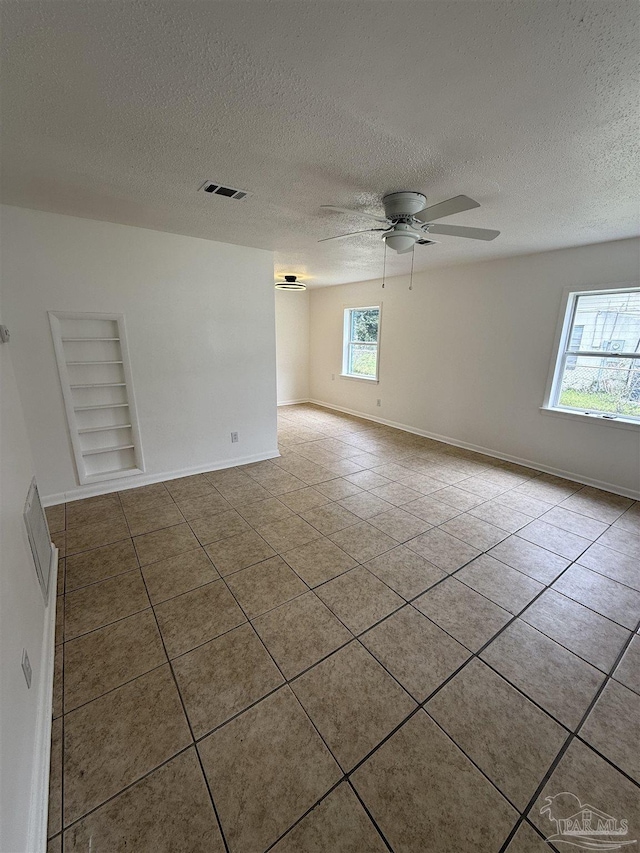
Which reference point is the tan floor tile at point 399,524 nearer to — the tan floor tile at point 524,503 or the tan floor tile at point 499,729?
the tan floor tile at point 524,503

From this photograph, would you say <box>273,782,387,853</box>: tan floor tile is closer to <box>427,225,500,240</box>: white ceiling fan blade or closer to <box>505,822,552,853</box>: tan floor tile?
<box>505,822,552,853</box>: tan floor tile

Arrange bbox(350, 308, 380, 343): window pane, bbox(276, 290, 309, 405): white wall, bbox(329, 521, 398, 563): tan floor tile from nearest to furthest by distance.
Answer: bbox(329, 521, 398, 563): tan floor tile, bbox(350, 308, 380, 343): window pane, bbox(276, 290, 309, 405): white wall

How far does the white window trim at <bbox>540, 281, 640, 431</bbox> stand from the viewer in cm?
338

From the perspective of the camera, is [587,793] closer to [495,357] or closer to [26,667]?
[26,667]

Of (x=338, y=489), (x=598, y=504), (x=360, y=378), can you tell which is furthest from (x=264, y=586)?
(x=360, y=378)

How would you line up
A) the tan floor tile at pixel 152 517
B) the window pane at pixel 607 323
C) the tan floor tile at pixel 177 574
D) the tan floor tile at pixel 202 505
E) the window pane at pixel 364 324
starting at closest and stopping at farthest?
the tan floor tile at pixel 177 574, the tan floor tile at pixel 152 517, the tan floor tile at pixel 202 505, the window pane at pixel 607 323, the window pane at pixel 364 324

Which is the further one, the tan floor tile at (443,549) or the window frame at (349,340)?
the window frame at (349,340)

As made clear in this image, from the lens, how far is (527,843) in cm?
110

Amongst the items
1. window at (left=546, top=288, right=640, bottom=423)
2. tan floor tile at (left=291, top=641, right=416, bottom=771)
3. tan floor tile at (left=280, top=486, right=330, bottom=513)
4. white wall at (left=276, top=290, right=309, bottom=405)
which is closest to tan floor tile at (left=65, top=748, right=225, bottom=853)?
tan floor tile at (left=291, top=641, right=416, bottom=771)

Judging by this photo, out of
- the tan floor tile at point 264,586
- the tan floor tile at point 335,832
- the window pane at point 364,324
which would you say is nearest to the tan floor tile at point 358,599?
the tan floor tile at point 264,586

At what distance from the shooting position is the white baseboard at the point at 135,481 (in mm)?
3219

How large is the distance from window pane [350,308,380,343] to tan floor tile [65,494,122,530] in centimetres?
473

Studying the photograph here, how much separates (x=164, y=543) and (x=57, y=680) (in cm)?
109

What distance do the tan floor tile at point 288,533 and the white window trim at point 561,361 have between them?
3.17 meters
